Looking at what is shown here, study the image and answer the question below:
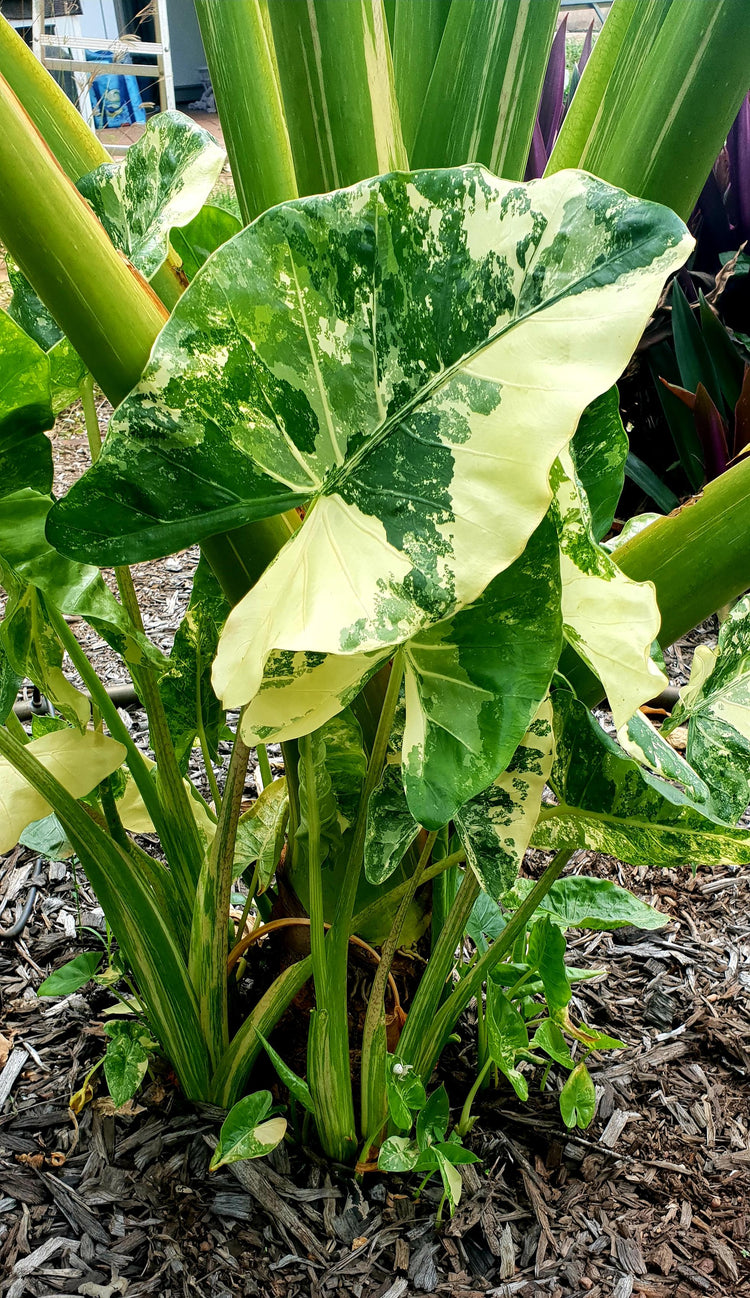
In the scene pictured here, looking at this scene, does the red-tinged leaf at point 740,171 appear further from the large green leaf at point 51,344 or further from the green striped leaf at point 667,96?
the large green leaf at point 51,344

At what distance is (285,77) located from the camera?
1.75 feet

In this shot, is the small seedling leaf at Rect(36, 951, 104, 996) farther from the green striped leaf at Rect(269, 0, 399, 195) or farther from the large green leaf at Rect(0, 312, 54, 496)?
the green striped leaf at Rect(269, 0, 399, 195)

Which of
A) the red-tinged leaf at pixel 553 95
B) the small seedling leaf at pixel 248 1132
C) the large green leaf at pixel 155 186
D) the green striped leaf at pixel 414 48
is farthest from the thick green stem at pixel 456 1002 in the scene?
the red-tinged leaf at pixel 553 95

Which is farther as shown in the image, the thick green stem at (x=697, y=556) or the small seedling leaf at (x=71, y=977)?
the small seedling leaf at (x=71, y=977)

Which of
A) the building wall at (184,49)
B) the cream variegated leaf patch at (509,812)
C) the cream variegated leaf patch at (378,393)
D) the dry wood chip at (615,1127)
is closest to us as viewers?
the cream variegated leaf patch at (378,393)

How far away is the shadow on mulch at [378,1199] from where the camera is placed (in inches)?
28.2

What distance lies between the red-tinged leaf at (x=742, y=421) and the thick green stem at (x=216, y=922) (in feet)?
4.84

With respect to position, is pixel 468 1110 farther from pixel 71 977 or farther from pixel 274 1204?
pixel 71 977

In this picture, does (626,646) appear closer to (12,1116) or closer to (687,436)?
(12,1116)

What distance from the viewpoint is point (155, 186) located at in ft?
1.91

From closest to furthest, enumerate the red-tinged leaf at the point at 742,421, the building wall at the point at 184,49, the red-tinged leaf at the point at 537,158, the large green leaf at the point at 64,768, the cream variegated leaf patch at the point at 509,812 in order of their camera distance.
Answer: the cream variegated leaf patch at the point at 509,812
the large green leaf at the point at 64,768
the red-tinged leaf at the point at 742,421
the red-tinged leaf at the point at 537,158
the building wall at the point at 184,49

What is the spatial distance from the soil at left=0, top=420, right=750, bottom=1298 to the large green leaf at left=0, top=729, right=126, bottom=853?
1.08 ft

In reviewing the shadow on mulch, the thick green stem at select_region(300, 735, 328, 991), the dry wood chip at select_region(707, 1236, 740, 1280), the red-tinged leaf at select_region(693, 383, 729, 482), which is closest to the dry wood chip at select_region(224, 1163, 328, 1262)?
the shadow on mulch

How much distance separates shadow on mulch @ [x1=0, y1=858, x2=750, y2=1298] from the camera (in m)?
0.72
